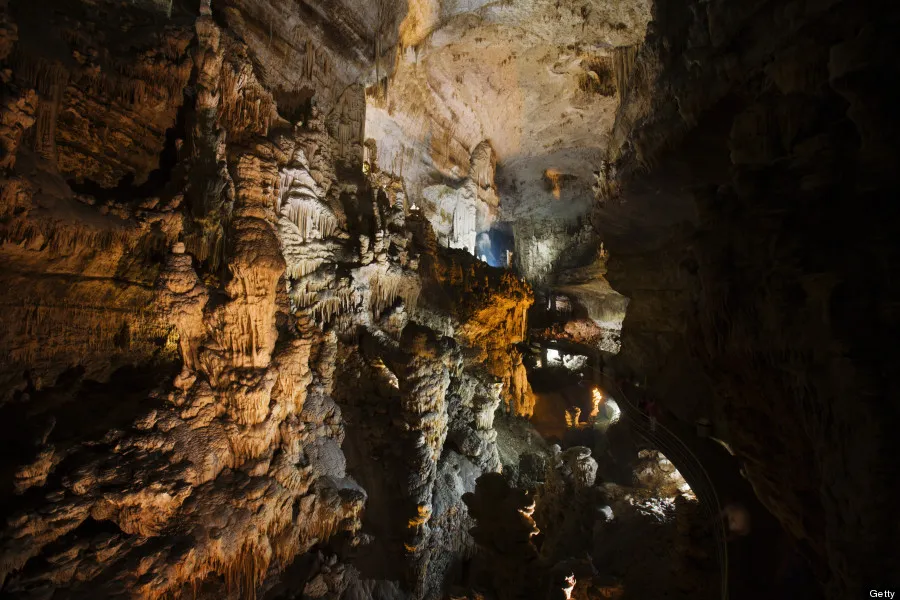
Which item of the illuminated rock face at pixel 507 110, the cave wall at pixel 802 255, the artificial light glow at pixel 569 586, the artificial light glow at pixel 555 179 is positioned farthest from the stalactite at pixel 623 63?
the artificial light glow at pixel 569 586

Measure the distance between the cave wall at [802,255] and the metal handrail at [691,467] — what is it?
1738mm

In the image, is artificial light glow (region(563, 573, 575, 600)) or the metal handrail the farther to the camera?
artificial light glow (region(563, 573, 575, 600))

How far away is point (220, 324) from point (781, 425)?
7.65m

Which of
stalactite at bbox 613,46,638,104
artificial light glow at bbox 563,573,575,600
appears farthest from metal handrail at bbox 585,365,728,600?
stalactite at bbox 613,46,638,104

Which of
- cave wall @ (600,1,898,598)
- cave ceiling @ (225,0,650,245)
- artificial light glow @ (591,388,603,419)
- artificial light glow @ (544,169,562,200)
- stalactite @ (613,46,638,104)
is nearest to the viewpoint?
cave wall @ (600,1,898,598)

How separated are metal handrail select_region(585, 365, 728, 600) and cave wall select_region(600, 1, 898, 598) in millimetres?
1738

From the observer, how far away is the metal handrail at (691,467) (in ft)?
16.8

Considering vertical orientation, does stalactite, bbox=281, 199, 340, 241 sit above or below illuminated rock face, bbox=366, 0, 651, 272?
below

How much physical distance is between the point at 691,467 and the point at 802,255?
12.3 feet

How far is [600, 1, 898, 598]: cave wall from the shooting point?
8.11ft

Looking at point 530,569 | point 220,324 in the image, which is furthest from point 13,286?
point 530,569

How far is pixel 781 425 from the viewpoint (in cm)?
323

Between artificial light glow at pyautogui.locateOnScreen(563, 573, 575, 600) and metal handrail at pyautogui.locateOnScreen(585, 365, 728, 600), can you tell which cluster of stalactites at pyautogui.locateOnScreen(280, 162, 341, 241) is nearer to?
metal handrail at pyautogui.locateOnScreen(585, 365, 728, 600)

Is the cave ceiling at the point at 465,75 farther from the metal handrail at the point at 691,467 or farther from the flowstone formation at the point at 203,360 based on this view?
the metal handrail at the point at 691,467
